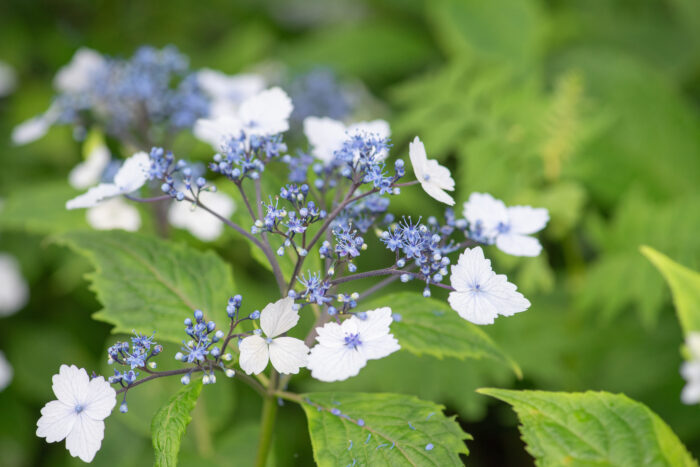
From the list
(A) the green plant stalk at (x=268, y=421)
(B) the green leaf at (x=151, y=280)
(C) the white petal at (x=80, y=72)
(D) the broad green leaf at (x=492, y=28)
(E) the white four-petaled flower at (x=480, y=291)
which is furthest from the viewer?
(D) the broad green leaf at (x=492, y=28)

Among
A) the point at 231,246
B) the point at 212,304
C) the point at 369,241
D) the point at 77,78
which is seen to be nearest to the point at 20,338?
the point at 231,246

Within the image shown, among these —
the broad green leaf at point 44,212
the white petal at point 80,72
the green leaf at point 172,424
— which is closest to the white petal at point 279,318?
the green leaf at point 172,424

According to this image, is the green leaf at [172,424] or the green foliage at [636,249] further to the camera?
the green foliage at [636,249]

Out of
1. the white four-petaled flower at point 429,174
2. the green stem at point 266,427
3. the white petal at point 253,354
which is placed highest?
the white four-petaled flower at point 429,174

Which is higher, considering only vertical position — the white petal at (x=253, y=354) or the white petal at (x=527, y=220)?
the white petal at (x=527, y=220)

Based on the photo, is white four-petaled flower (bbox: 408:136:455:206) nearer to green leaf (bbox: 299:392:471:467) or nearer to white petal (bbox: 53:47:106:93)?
green leaf (bbox: 299:392:471:467)

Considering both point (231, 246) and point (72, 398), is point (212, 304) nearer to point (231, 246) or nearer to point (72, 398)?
point (72, 398)

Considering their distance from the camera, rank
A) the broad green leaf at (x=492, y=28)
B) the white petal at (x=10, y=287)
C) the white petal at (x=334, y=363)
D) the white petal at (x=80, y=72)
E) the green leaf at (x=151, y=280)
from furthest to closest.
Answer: the broad green leaf at (x=492, y=28), the white petal at (x=10, y=287), the white petal at (x=80, y=72), the green leaf at (x=151, y=280), the white petal at (x=334, y=363)

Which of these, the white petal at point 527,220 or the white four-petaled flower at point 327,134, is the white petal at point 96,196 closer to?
the white four-petaled flower at point 327,134
